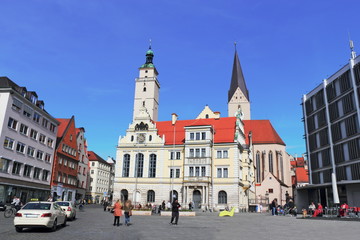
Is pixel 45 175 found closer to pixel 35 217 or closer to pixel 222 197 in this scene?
pixel 222 197

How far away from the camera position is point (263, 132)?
81000mm

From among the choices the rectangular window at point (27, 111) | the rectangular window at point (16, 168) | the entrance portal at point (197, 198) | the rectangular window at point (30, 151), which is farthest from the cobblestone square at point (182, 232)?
the entrance portal at point (197, 198)

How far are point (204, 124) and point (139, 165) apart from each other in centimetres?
1446

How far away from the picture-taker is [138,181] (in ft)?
187

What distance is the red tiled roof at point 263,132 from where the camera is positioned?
79.0 meters

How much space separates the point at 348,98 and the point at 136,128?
37.0 metres

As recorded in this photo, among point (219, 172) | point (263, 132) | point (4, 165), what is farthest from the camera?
point (263, 132)

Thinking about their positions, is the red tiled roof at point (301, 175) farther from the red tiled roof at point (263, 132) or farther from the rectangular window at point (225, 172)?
the rectangular window at point (225, 172)

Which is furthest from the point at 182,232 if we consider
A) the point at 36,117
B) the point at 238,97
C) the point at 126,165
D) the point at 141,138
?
the point at 238,97

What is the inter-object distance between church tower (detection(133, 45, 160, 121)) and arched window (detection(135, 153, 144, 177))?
552 inches

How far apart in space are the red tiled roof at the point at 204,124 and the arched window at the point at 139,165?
5559 millimetres

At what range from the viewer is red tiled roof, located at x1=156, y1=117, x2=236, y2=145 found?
2174 inches

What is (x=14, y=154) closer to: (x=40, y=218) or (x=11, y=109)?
(x=11, y=109)

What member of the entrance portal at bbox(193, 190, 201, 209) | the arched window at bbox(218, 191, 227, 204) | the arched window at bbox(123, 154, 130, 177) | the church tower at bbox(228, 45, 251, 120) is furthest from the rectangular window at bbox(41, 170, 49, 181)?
the church tower at bbox(228, 45, 251, 120)
